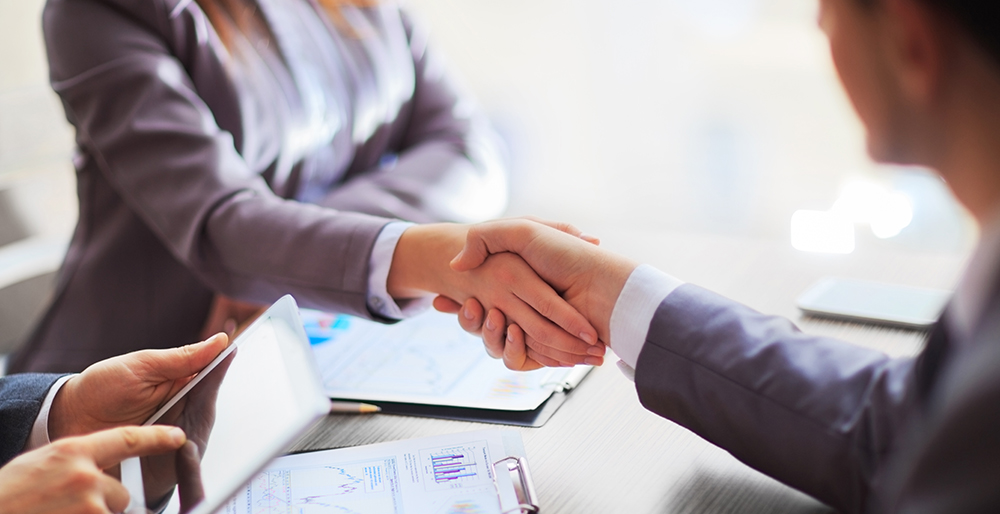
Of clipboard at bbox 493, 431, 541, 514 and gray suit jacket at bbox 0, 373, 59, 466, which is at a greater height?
clipboard at bbox 493, 431, 541, 514

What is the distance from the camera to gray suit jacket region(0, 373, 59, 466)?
0.70 metres

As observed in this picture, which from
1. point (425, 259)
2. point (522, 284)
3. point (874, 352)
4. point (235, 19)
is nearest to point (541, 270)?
point (522, 284)

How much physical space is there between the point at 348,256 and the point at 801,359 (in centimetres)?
54

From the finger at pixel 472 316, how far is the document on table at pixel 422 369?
4cm

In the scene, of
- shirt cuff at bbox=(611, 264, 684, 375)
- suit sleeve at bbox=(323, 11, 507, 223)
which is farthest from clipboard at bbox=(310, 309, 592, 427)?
suit sleeve at bbox=(323, 11, 507, 223)

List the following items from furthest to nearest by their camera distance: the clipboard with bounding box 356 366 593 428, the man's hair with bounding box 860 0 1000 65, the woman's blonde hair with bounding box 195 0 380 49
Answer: the woman's blonde hair with bounding box 195 0 380 49
the clipboard with bounding box 356 366 593 428
the man's hair with bounding box 860 0 1000 65

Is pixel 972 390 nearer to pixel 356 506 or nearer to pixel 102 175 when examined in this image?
pixel 356 506

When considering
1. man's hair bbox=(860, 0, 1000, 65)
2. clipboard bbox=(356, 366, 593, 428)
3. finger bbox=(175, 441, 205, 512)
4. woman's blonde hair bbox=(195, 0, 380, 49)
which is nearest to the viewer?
man's hair bbox=(860, 0, 1000, 65)

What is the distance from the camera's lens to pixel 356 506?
0.63 metres

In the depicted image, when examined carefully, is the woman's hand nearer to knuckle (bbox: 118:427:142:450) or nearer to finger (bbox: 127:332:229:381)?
finger (bbox: 127:332:229:381)

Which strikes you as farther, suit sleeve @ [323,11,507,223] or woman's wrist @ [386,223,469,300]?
suit sleeve @ [323,11,507,223]

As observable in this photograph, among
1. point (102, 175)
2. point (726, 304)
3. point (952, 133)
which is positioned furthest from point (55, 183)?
point (952, 133)

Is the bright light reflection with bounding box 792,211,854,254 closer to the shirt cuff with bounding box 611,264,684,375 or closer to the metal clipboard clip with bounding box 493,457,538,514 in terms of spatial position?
the shirt cuff with bounding box 611,264,684,375

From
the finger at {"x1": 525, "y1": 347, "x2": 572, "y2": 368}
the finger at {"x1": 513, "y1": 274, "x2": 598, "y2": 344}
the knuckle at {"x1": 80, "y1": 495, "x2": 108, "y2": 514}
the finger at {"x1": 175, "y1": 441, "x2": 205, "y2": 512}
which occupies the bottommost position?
the finger at {"x1": 525, "y1": 347, "x2": 572, "y2": 368}
